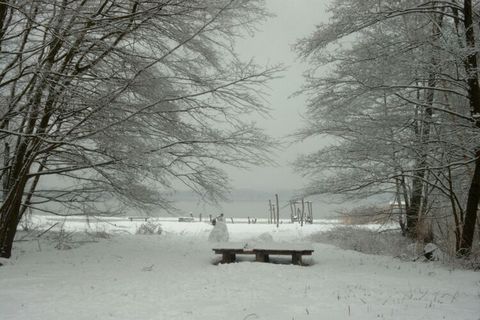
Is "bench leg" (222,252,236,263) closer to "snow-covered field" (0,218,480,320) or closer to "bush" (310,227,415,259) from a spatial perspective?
"snow-covered field" (0,218,480,320)

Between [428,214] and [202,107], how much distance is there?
21.7ft

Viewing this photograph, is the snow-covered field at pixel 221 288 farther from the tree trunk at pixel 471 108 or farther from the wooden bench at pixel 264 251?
the tree trunk at pixel 471 108

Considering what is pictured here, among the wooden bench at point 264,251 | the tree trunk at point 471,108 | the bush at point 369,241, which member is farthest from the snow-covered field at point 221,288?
the bush at point 369,241

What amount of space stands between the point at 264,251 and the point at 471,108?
16.2 ft

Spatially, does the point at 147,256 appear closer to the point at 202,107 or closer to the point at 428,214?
the point at 202,107

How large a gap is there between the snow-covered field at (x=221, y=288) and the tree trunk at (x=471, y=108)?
0.94 meters

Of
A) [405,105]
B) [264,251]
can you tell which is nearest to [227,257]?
[264,251]

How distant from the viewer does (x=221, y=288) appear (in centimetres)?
625

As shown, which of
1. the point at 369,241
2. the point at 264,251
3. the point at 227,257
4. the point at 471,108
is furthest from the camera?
the point at 369,241

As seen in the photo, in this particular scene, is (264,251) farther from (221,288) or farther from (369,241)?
(369,241)

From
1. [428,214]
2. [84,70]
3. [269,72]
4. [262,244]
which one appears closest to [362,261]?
[262,244]

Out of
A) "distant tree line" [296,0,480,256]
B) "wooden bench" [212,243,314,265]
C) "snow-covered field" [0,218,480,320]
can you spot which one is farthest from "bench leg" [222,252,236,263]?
"distant tree line" [296,0,480,256]

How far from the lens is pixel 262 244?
30.6 ft

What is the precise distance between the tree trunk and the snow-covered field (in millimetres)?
938
